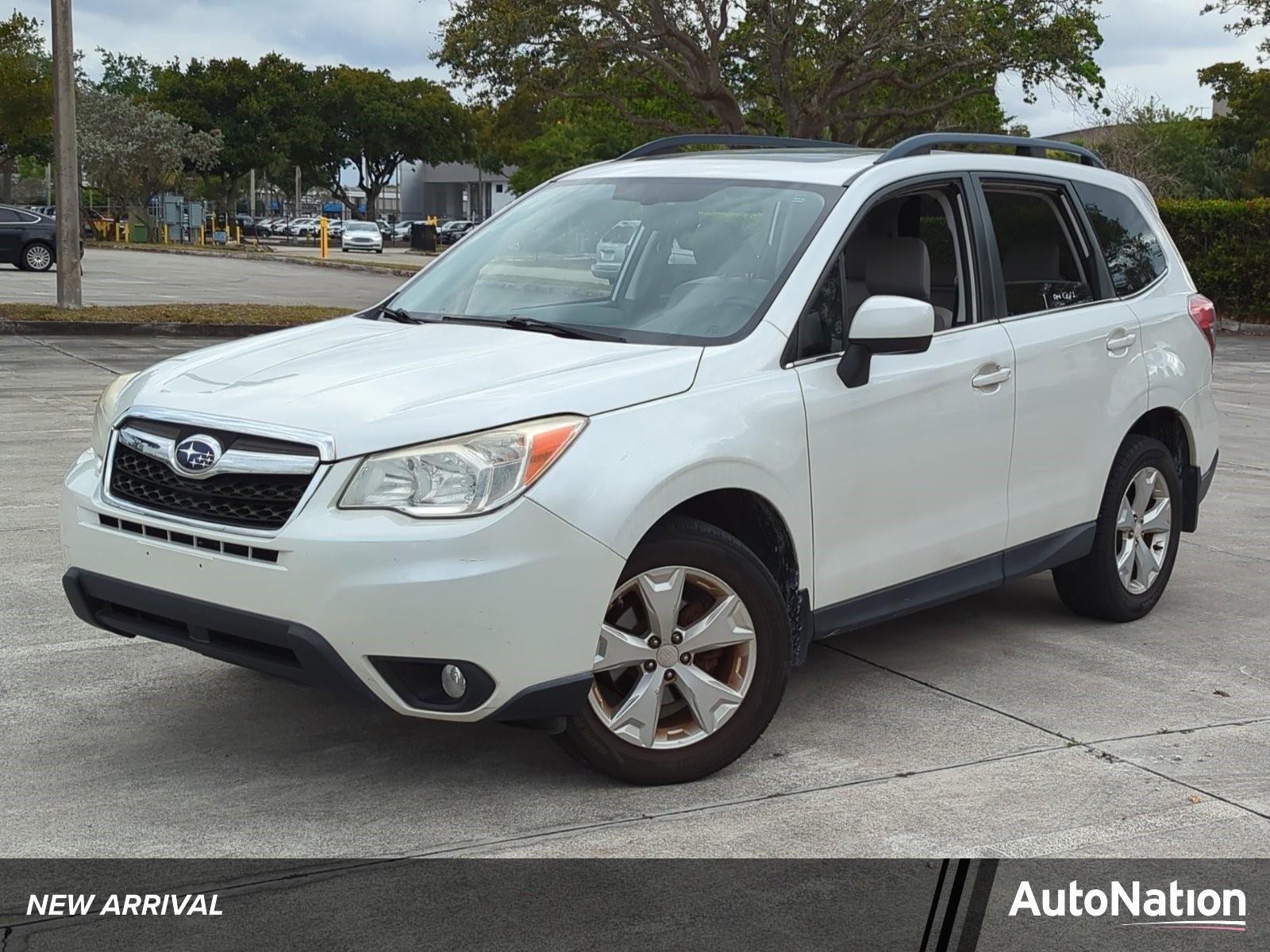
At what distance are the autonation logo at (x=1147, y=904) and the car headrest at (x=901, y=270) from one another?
7.54 ft

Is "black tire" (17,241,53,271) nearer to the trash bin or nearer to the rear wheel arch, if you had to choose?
the trash bin

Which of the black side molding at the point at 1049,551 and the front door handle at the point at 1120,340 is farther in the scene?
the front door handle at the point at 1120,340

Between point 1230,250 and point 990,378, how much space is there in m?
24.4

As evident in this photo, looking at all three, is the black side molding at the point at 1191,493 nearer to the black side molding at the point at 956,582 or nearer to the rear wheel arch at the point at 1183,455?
the rear wheel arch at the point at 1183,455

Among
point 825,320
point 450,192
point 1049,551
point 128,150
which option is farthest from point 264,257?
point 450,192

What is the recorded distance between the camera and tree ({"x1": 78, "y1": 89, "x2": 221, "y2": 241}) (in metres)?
63.7

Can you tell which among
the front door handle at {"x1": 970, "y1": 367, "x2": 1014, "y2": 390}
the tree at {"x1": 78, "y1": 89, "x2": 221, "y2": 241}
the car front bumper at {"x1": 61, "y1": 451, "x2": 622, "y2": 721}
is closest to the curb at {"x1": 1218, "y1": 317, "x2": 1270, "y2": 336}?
the front door handle at {"x1": 970, "y1": 367, "x2": 1014, "y2": 390}

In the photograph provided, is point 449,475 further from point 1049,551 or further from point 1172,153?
point 1172,153

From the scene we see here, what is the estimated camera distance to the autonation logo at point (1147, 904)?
11.9ft

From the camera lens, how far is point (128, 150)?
6391 cm

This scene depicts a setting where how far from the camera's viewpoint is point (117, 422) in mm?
4512

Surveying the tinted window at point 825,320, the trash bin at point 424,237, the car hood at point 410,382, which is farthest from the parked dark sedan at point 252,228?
the tinted window at point 825,320

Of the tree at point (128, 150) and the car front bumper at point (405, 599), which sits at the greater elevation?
the tree at point (128, 150)

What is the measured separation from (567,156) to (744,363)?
65.8 metres
